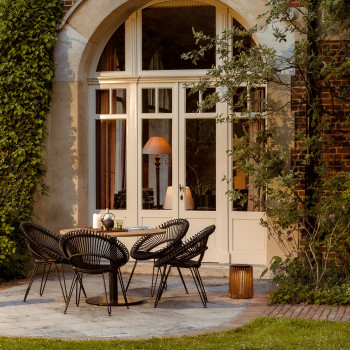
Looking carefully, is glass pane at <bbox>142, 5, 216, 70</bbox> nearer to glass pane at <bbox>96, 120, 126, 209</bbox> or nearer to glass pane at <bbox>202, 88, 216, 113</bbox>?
glass pane at <bbox>202, 88, 216, 113</bbox>

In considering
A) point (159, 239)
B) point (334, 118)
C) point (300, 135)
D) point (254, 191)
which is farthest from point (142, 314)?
point (334, 118)

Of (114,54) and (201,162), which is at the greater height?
(114,54)

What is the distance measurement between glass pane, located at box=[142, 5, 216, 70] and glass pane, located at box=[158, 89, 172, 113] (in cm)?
35

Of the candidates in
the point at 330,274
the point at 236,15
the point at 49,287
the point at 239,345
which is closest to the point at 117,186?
the point at 49,287

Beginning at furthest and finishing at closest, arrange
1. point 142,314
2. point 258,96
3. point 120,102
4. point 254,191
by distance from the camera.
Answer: point 120,102
point 258,96
point 254,191
point 142,314

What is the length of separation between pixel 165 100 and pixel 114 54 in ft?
3.45

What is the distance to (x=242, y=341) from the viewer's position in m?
6.82

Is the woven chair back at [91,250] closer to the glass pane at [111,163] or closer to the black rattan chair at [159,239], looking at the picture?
the black rattan chair at [159,239]

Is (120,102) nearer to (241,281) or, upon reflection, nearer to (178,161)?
(178,161)

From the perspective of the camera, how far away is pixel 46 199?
11.6 metres

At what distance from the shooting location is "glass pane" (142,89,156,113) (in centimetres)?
1183

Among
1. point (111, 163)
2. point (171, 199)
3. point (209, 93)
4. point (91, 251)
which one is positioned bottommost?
point (91, 251)

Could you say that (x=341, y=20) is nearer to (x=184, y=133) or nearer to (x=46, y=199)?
(x=184, y=133)

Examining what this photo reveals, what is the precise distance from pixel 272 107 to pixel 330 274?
2519 mm
